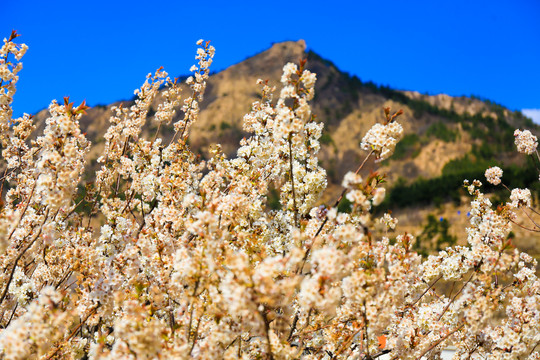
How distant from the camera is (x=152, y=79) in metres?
6.10

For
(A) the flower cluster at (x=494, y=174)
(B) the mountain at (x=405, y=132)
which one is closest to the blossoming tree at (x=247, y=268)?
(A) the flower cluster at (x=494, y=174)

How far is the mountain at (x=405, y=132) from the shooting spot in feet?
90.6

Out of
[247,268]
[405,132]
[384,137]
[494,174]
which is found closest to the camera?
[247,268]

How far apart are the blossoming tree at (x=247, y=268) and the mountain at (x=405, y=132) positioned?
21043 millimetres

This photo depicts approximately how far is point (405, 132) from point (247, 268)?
45.9m

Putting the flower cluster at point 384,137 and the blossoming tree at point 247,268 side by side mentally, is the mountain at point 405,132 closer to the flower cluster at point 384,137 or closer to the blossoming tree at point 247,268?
the blossoming tree at point 247,268

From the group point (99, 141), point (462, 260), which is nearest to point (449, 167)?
point (462, 260)

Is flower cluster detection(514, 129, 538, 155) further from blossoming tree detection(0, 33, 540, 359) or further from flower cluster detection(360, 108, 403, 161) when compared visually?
flower cluster detection(360, 108, 403, 161)

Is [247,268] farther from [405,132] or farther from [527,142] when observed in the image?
[405,132]

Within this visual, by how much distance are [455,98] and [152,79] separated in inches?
2071

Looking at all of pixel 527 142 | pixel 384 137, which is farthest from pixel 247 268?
pixel 527 142

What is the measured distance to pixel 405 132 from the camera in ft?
148

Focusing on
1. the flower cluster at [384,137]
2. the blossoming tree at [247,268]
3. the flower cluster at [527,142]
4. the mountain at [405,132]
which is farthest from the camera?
the mountain at [405,132]

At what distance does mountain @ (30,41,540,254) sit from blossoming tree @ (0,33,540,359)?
21.0 m
